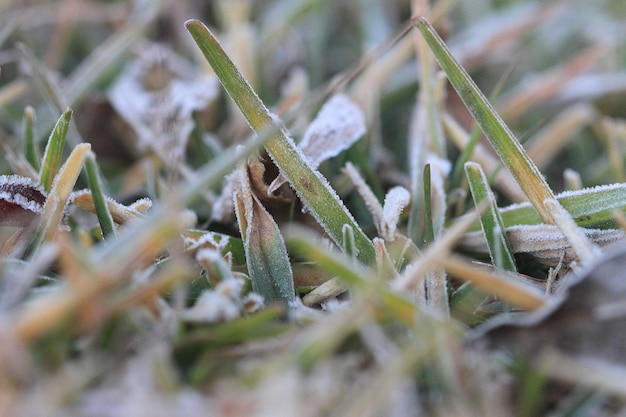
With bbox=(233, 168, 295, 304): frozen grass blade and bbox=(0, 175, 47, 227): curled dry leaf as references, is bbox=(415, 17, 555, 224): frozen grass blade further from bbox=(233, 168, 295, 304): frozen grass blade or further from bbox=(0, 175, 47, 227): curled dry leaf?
bbox=(0, 175, 47, 227): curled dry leaf

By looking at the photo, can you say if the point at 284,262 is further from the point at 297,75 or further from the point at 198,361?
the point at 297,75

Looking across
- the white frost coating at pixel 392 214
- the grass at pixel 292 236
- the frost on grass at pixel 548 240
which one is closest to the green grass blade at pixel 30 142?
the grass at pixel 292 236

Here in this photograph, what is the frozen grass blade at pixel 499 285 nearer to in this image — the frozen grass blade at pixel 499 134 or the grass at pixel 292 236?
the grass at pixel 292 236

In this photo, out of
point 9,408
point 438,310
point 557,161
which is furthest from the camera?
point 557,161

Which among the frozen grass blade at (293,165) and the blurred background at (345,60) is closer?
the frozen grass blade at (293,165)

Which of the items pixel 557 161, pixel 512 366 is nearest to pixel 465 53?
pixel 557 161

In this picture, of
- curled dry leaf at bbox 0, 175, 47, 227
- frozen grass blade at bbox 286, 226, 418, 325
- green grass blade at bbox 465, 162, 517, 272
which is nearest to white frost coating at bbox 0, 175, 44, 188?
curled dry leaf at bbox 0, 175, 47, 227

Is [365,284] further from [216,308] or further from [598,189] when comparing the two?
[598,189]
